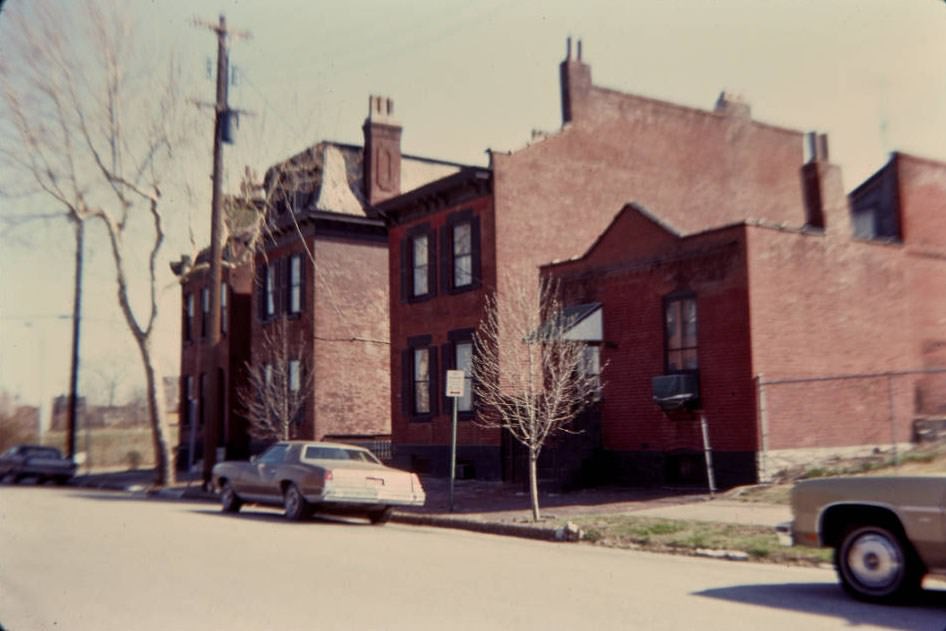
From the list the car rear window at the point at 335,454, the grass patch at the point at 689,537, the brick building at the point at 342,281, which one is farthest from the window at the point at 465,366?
the grass patch at the point at 689,537

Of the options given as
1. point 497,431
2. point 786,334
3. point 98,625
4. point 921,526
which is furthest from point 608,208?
point 98,625

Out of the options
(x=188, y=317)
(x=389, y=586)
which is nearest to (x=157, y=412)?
(x=188, y=317)

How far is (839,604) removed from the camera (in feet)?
28.4

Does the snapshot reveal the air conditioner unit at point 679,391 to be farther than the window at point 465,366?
No

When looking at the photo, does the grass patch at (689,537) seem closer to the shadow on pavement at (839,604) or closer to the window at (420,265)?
the shadow on pavement at (839,604)

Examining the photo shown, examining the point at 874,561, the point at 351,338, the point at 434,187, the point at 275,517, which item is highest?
the point at 434,187

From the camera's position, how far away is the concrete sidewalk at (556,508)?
1556 cm

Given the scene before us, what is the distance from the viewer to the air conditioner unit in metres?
20.2

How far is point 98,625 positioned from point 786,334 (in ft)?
51.4

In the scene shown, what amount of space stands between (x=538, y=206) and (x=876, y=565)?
18.9 m

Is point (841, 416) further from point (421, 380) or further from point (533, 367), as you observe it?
point (421, 380)

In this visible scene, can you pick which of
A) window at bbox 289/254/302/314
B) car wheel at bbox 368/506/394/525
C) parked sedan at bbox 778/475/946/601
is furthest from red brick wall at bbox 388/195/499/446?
parked sedan at bbox 778/475/946/601

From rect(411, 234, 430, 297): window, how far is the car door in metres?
10.6

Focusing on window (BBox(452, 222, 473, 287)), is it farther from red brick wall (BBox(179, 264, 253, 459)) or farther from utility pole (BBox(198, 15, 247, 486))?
red brick wall (BBox(179, 264, 253, 459))
